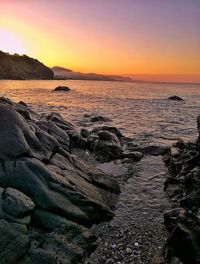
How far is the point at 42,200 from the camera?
1105 centimetres

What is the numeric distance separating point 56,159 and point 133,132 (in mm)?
17453

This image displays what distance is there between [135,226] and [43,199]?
11.5 ft

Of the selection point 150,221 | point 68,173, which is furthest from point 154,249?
point 68,173

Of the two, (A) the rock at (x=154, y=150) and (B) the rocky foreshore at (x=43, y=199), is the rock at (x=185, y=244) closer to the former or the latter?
(B) the rocky foreshore at (x=43, y=199)

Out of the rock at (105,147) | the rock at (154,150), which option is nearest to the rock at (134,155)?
the rock at (105,147)

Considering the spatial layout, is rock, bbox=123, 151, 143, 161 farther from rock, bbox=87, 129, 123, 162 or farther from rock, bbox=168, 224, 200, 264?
rock, bbox=168, 224, 200, 264

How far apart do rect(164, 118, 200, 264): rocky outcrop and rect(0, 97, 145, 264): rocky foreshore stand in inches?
98.7

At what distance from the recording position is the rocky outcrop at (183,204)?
30.9ft

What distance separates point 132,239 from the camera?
1139 centimetres

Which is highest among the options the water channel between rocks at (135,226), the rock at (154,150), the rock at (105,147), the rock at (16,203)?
the rock at (16,203)

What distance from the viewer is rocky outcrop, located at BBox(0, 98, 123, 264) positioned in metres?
9.57

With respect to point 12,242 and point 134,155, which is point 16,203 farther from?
point 134,155

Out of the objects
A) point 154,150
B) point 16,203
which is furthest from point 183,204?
point 154,150

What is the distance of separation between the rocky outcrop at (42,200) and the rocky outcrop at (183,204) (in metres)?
2.52
